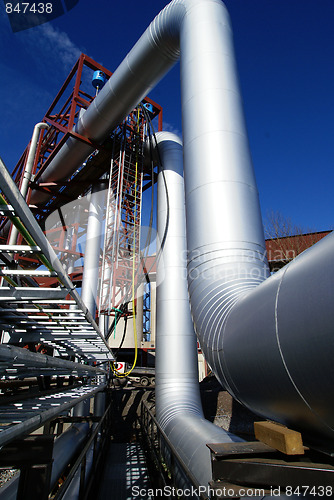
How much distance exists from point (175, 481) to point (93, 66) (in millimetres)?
12705

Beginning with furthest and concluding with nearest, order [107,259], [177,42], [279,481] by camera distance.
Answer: [107,259] → [177,42] → [279,481]

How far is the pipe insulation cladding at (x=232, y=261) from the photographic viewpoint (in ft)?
4.84

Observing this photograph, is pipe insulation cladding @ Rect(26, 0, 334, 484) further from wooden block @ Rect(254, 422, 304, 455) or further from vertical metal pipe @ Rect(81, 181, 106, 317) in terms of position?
vertical metal pipe @ Rect(81, 181, 106, 317)

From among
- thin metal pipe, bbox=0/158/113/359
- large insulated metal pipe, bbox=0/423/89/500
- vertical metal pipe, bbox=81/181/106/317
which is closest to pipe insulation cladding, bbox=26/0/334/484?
thin metal pipe, bbox=0/158/113/359

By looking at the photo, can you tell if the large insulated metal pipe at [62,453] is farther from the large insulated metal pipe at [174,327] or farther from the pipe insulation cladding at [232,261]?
the pipe insulation cladding at [232,261]

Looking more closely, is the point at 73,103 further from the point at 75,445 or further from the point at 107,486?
the point at 107,486

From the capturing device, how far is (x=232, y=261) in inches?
132

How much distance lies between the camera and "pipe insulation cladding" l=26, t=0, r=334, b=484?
1476mm

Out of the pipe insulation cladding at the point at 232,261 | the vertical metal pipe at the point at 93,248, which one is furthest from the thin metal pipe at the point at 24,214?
the vertical metal pipe at the point at 93,248

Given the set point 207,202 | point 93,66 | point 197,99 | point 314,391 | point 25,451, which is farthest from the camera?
point 93,66

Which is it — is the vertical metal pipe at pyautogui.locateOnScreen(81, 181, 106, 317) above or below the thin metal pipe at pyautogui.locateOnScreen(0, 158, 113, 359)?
above

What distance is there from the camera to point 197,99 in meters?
4.56

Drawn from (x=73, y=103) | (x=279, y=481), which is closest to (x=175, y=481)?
(x=279, y=481)

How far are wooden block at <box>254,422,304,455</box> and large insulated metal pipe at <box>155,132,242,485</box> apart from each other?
2561 mm
